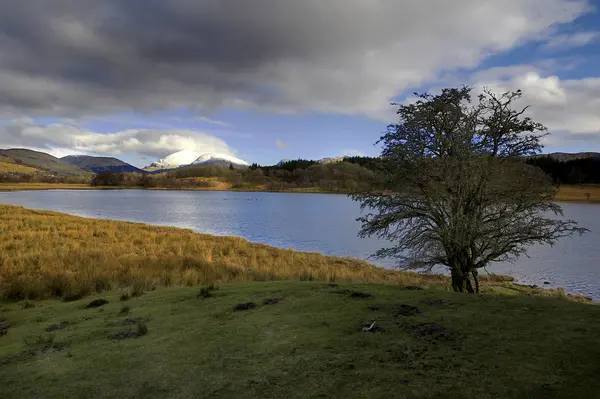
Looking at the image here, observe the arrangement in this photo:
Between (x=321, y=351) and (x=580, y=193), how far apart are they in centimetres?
14925

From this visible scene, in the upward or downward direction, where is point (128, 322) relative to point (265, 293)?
downward

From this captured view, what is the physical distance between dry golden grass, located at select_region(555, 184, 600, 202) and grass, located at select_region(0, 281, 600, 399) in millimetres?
130977

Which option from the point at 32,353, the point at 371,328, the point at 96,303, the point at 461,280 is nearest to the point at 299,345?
the point at 371,328

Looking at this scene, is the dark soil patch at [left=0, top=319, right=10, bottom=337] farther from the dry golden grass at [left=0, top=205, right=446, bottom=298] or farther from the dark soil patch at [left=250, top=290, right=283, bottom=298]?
the dark soil patch at [left=250, top=290, right=283, bottom=298]

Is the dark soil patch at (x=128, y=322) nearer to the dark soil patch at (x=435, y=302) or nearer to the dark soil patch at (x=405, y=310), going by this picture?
the dark soil patch at (x=405, y=310)

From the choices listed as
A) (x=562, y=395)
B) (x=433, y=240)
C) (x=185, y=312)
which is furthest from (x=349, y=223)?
(x=562, y=395)

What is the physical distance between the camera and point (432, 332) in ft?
19.5

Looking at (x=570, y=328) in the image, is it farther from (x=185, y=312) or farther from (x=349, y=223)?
(x=349, y=223)

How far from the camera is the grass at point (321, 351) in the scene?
4398 millimetres

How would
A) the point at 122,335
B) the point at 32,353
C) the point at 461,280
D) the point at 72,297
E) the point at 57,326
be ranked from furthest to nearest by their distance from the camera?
1. the point at 461,280
2. the point at 72,297
3. the point at 57,326
4. the point at 122,335
5. the point at 32,353

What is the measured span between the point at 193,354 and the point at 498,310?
16.0 ft

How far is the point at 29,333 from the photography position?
7691 mm

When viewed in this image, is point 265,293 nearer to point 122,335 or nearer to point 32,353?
point 122,335

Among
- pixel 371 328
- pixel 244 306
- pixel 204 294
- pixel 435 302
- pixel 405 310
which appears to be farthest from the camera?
pixel 204 294
